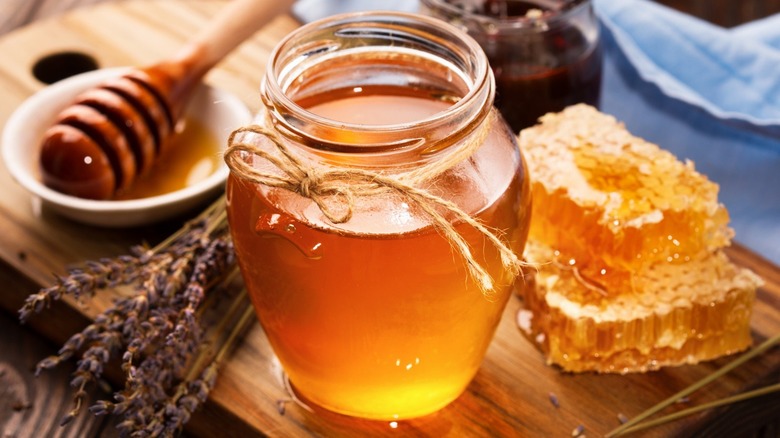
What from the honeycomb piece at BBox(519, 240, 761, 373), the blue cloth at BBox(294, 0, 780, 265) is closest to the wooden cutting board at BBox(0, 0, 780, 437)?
the honeycomb piece at BBox(519, 240, 761, 373)

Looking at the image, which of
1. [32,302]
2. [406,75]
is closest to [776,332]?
[406,75]

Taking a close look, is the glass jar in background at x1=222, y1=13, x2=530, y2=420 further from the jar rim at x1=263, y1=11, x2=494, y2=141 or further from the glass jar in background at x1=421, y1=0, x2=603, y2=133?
the glass jar in background at x1=421, y1=0, x2=603, y2=133

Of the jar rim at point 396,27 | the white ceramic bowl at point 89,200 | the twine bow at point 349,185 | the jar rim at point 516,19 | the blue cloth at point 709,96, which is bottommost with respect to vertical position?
the blue cloth at point 709,96

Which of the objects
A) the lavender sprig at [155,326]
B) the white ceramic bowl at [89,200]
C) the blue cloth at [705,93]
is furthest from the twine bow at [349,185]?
the blue cloth at [705,93]

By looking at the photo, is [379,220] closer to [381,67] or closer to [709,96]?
[381,67]

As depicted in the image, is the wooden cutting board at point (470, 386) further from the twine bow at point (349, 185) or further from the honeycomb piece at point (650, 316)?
the twine bow at point (349, 185)

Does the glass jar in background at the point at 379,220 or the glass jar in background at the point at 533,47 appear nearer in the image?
the glass jar in background at the point at 379,220
